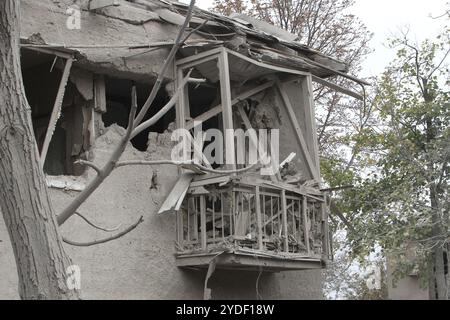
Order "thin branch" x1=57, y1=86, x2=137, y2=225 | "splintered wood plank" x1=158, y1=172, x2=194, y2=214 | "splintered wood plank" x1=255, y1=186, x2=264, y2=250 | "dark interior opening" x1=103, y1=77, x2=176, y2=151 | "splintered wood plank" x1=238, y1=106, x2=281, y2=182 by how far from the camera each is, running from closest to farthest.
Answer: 1. "thin branch" x1=57, y1=86, x2=137, y2=225
2. "splintered wood plank" x1=255, y1=186, x2=264, y2=250
3. "splintered wood plank" x1=158, y1=172, x2=194, y2=214
4. "splintered wood plank" x1=238, y1=106, x2=281, y2=182
5. "dark interior opening" x1=103, y1=77, x2=176, y2=151

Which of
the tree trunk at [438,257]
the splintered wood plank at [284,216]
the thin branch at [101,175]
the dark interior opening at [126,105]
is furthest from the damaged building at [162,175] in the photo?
the tree trunk at [438,257]

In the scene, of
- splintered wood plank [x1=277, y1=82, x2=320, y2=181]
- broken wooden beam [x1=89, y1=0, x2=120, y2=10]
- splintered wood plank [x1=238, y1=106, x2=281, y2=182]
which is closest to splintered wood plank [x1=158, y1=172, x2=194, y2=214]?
splintered wood plank [x1=238, y1=106, x2=281, y2=182]

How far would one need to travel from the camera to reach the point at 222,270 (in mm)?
11219

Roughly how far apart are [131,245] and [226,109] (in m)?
2.09

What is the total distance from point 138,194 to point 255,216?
1519 millimetres

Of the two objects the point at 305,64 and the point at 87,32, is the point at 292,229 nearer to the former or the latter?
the point at 305,64

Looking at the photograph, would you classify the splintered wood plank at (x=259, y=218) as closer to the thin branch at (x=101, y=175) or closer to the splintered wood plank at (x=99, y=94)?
the splintered wood plank at (x=99, y=94)

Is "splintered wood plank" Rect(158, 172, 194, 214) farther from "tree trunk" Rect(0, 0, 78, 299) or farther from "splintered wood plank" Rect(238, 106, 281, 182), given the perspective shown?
"tree trunk" Rect(0, 0, 78, 299)

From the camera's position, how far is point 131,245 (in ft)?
33.2

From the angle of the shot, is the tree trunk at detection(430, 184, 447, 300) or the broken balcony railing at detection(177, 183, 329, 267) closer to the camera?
the broken balcony railing at detection(177, 183, 329, 267)

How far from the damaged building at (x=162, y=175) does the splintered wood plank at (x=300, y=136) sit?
0.02 metres

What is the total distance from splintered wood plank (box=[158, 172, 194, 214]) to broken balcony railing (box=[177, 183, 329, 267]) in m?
0.15

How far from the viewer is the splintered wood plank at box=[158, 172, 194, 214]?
10.3m

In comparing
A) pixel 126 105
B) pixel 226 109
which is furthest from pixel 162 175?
pixel 126 105
